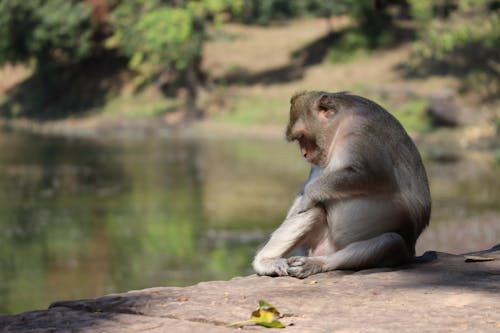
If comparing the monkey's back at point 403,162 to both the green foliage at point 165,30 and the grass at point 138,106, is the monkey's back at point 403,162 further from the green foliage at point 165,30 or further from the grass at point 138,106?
the grass at point 138,106

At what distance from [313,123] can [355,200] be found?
592 mm

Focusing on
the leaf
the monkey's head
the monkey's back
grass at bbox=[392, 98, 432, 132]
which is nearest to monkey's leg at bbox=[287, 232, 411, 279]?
the monkey's back

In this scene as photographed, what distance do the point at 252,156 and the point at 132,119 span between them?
11.6 meters

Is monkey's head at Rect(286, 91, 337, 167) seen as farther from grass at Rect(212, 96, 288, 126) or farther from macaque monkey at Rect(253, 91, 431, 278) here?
grass at Rect(212, 96, 288, 126)

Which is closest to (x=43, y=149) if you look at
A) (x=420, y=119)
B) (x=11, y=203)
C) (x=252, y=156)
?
(x=252, y=156)

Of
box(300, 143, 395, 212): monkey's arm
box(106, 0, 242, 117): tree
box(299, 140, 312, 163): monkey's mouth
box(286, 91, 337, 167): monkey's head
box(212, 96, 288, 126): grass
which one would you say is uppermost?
box(106, 0, 242, 117): tree

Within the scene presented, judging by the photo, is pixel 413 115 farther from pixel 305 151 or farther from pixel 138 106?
pixel 305 151

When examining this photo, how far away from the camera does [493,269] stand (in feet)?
19.4

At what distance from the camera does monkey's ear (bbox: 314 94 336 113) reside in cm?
634

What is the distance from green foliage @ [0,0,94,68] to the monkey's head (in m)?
37.8

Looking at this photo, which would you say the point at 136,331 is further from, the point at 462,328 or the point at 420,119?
the point at 420,119

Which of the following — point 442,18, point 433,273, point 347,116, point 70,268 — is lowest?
point 70,268

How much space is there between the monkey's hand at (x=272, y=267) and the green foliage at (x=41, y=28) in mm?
38105

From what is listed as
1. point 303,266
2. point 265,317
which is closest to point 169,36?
point 303,266
